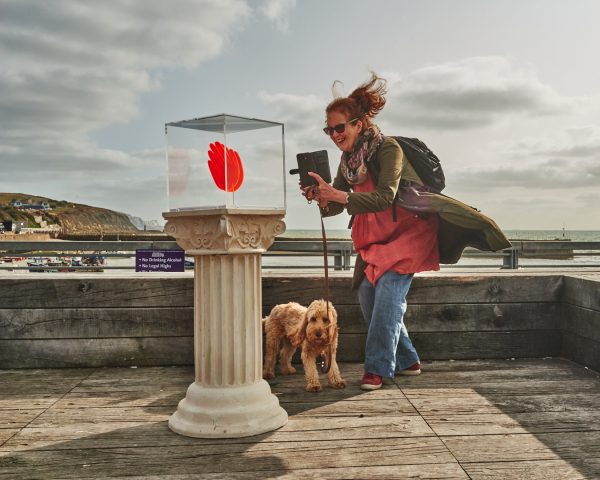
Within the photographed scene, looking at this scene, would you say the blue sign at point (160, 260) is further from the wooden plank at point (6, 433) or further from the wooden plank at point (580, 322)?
the wooden plank at point (580, 322)

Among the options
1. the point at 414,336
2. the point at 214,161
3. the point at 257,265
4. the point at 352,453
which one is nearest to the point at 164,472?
the point at 352,453

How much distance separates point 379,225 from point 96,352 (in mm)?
2431

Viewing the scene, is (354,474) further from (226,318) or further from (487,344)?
(487,344)

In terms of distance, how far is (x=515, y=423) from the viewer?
10.5 feet

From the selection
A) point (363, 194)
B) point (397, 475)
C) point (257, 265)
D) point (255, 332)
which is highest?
point (363, 194)

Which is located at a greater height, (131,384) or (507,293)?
(507,293)

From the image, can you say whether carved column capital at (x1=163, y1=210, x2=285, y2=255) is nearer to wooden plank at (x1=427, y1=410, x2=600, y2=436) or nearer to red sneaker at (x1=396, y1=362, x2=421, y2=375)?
wooden plank at (x1=427, y1=410, x2=600, y2=436)

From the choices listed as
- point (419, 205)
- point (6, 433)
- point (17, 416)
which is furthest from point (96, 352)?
point (419, 205)

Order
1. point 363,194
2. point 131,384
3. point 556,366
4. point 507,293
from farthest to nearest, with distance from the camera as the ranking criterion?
point 507,293 → point 556,366 → point 131,384 → point 363,194

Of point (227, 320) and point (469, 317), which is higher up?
point (227, 320)

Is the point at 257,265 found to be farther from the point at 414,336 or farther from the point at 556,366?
the point at 556,366

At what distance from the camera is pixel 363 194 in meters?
3.63

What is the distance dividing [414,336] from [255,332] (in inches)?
73.2

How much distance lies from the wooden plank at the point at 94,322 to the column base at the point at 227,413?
1378 millimetres
